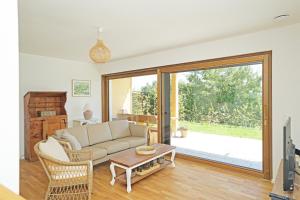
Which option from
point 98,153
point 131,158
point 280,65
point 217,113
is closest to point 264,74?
point 280,65

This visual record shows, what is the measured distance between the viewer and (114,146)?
3.71 metres

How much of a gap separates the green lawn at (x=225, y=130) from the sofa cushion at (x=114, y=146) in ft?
4.82

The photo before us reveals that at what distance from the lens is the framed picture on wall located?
5.35m

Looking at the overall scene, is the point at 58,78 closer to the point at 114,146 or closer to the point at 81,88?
the point at 81,88

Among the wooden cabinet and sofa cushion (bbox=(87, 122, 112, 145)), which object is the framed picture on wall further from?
sofa cushion (bbox=(87, 122, 112, 145))

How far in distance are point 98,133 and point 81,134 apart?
0.39 meters

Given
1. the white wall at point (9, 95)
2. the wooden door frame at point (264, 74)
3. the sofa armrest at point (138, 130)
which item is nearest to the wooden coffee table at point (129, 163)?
the sofa armrest at point (138, 130)

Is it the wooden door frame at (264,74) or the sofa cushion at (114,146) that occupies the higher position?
the wooden door frame at (264,74)

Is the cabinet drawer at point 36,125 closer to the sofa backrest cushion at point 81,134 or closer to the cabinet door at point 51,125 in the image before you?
the cabinet door at point 51,125

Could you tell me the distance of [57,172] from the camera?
2301mm

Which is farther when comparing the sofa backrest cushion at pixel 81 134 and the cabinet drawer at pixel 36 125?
the cabinet drawer at pixel 36 125

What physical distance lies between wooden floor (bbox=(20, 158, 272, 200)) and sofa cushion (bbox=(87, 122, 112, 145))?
22.4 inches

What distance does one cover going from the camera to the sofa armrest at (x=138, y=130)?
14.5 feet

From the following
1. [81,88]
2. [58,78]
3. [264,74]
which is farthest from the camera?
[81,88]
